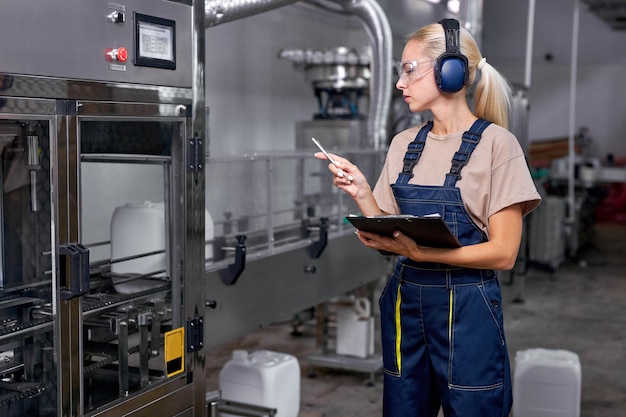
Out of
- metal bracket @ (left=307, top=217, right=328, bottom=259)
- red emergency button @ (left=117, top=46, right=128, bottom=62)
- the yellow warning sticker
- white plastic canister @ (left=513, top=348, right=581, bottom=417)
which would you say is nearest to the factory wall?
white plastic canister @ (left=513, top=348, right=581, bottom=417)

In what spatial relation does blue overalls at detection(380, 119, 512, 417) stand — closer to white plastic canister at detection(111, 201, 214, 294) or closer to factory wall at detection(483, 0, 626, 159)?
white plastic canister at detection(111, 201, 214, 294)

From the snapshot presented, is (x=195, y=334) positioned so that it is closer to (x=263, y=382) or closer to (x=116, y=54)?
(x=116, y=54)

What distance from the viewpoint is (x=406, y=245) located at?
1367 millimetres

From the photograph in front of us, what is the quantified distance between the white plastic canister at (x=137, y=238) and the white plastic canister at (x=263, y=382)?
3.13 ft

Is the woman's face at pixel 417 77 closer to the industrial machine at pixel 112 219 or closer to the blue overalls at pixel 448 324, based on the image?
the blue overalls at pixel 448 324

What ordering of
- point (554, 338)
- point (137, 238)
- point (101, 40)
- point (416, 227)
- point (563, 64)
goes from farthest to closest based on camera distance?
1. point (563, 64)
2. point (554, 338)
3. point (137, 238)
4. point (101, 40)
5. point (416, 227)

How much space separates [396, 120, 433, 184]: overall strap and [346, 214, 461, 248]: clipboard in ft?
0.44

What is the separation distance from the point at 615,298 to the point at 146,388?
14.3 feet

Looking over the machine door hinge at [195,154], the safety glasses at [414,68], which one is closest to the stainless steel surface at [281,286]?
the machine door hinge at [195,154]

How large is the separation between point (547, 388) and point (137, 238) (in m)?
1.77

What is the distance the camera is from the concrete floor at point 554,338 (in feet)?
10.5

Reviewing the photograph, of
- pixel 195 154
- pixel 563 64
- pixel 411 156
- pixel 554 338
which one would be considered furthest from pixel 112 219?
pixel 563 64

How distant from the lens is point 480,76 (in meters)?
1.49

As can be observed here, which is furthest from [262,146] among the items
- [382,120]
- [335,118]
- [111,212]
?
[111,212]
